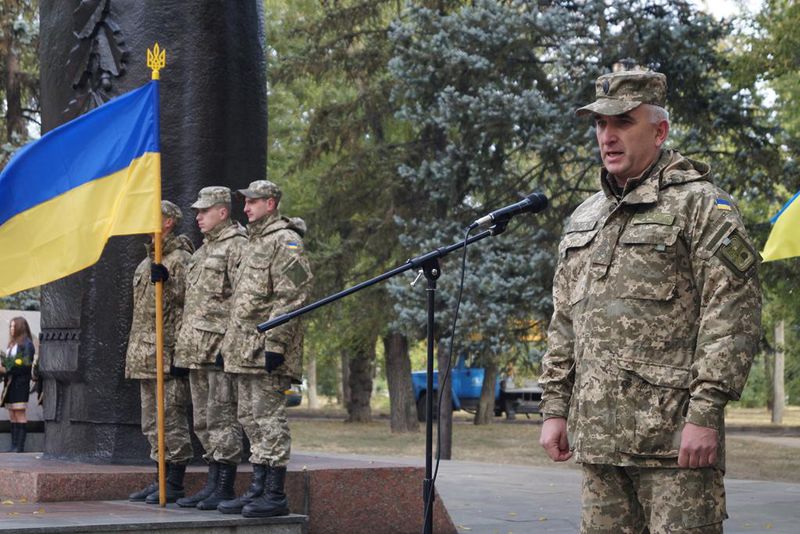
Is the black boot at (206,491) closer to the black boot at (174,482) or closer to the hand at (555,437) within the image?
the black boot at (174,482)

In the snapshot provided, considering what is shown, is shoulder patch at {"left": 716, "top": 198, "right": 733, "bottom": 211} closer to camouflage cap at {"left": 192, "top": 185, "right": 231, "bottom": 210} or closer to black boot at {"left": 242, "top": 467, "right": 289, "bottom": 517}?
black boot at {"left": 242, "top": 467, "right": 289, "bottom": 517}

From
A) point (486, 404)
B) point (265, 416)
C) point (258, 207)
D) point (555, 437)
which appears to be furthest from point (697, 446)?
point (486, 404)

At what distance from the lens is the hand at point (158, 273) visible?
28.7 ft

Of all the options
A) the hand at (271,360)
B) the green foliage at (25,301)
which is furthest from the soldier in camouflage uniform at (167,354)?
the green foliage at (25,301)

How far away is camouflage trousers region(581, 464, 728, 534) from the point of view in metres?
4.11

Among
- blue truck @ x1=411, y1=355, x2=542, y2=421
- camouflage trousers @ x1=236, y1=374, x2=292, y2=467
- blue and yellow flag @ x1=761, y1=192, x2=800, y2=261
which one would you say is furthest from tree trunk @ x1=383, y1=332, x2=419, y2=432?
camouflage trousers @ x1=236, y1=374, x2=292, y2=467

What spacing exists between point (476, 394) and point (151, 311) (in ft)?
97.6

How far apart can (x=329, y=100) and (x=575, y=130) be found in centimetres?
1273

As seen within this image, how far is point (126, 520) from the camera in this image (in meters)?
7.65

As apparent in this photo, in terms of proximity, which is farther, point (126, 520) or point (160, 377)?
point (160, 377)

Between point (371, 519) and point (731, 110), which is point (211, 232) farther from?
point (731, 110)

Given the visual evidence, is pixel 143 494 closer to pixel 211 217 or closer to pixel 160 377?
pixel 160 377

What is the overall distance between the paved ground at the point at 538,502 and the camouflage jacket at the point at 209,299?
2.78 metres

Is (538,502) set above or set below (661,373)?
below
